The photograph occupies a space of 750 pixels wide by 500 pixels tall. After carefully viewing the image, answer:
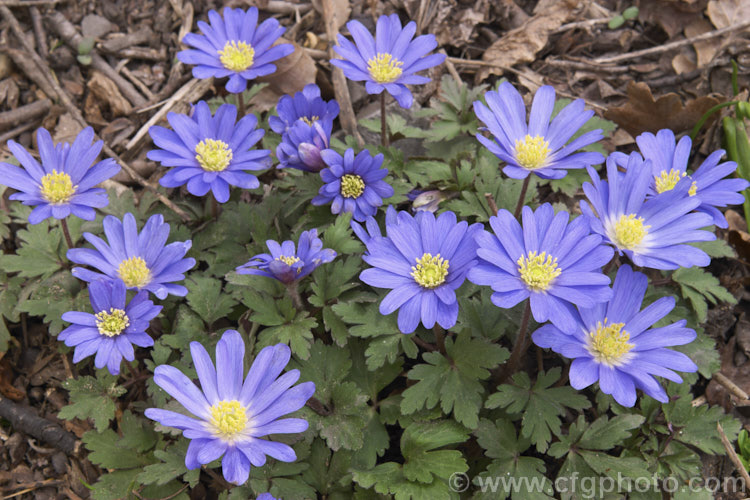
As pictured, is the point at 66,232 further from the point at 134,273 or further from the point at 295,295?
the point at 295,295

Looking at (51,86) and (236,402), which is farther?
(51,86)

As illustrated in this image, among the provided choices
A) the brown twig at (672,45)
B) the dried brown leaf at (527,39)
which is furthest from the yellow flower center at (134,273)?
the brown twig at (672,45)

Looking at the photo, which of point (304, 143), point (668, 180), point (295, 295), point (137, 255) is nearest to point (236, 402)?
point (295, 295)

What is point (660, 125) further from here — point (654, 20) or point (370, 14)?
point (370, 14)

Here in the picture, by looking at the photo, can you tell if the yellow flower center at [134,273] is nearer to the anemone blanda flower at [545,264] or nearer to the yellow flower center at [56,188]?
the yellow flower center at [56,188]

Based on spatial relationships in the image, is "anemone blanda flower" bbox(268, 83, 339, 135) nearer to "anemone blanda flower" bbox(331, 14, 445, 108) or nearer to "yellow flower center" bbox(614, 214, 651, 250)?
"anemone blanda flower" bbox(331, 14, 445, 108)

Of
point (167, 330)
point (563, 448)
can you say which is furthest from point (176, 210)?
point (563, 448)
